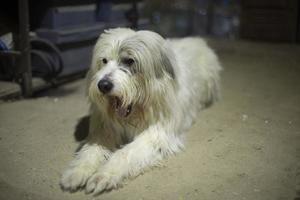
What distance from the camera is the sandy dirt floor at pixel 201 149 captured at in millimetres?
2521

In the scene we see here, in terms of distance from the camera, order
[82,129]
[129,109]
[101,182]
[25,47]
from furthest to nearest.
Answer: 1. [25,47]
2. [82,129]
3. [129,109]
4. [101,182]

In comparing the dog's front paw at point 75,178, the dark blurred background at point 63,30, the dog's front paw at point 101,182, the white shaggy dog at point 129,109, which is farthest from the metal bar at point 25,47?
the dog's front paw at point 101,182

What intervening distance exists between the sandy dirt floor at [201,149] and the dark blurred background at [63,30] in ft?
0.97

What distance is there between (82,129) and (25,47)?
49.3 inches

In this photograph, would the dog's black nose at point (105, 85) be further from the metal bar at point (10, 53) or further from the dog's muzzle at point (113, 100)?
the metal bar at point (10, 53)

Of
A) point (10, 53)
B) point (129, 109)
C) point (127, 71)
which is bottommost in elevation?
point (129, 109)

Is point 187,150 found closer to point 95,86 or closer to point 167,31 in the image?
point 95,86

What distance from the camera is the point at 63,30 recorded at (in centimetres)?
491

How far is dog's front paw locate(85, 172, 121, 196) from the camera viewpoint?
248cm

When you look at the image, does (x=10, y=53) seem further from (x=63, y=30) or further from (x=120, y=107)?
(x=120, y=107)

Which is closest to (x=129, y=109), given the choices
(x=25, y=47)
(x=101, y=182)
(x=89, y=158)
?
(x=89, y=158)

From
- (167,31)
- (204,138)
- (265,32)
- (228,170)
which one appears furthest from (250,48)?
(228,170)

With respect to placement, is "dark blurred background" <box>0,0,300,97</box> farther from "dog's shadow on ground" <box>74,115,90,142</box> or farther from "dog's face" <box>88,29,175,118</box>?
"dog's face" <box>88,29,175,118</box>

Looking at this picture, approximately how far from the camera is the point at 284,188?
2555mm
